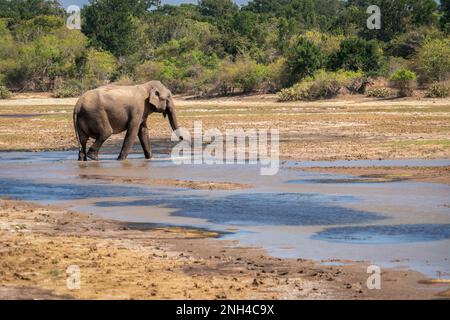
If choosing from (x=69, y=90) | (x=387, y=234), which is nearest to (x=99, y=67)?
(x=69, y=90)

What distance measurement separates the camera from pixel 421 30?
Answer: 68688mm

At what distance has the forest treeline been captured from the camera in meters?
56.2

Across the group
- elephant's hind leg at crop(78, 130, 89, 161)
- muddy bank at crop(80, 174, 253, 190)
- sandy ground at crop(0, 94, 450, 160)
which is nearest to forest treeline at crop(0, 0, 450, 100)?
sandy ground at crop(0, 94, 450, 160)

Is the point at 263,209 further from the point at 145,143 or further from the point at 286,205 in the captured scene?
the point at 145,143

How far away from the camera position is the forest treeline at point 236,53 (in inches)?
2211

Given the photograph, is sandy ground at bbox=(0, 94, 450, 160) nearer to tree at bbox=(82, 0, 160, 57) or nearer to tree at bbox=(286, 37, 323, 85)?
tree at bbox=(286, 37, 323, 85)

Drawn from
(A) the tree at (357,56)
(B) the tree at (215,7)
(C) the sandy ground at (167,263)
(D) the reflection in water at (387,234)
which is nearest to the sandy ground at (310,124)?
(C) the sandy ground at (167,263)

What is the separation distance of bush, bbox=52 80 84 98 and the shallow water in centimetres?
4033

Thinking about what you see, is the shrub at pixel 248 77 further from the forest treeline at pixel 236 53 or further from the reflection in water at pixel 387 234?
the reflection in water at pixel 387 234

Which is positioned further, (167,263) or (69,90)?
(69,90)

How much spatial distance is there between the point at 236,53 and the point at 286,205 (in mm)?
58623

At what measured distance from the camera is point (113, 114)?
89.4ft

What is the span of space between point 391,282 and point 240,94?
50307 millimetres
